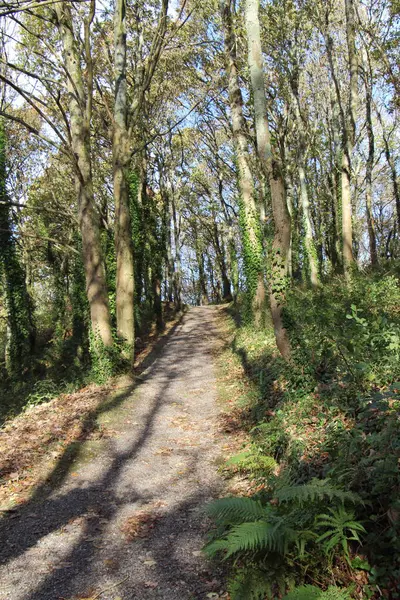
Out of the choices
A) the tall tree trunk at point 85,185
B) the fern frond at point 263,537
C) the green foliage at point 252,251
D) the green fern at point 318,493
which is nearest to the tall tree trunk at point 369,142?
the green foliage at point 252,251

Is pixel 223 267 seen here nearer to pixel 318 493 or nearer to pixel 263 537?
pixel 318 493

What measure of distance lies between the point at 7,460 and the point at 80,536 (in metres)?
2.46

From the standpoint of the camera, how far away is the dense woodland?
127 inches

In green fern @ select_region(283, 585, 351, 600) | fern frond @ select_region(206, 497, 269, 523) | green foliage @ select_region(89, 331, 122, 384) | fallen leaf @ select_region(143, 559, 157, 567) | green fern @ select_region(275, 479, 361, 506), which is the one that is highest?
green foliage @ select_region(89, 331, 122, 384)

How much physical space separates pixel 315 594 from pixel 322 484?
81 centimetres

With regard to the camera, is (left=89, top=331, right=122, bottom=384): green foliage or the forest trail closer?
the forest trail

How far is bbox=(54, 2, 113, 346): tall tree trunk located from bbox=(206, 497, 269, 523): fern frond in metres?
8.37

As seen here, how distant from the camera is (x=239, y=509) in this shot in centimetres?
346

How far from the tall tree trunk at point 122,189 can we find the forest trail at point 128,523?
423 cm

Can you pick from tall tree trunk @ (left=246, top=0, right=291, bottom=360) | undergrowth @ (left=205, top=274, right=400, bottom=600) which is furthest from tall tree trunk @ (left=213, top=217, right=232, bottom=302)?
undergrowth @ (left=205, top=274, right=400, bottom=600)

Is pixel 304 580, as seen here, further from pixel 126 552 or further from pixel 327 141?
pixel 327 141

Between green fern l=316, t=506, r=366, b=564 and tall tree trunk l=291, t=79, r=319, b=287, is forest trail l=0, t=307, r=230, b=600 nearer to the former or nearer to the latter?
green fern l=316, t=506, r=366, b=564

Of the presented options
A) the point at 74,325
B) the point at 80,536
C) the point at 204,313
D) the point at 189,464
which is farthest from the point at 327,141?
the point at 80,536

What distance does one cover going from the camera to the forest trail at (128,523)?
374 cm
